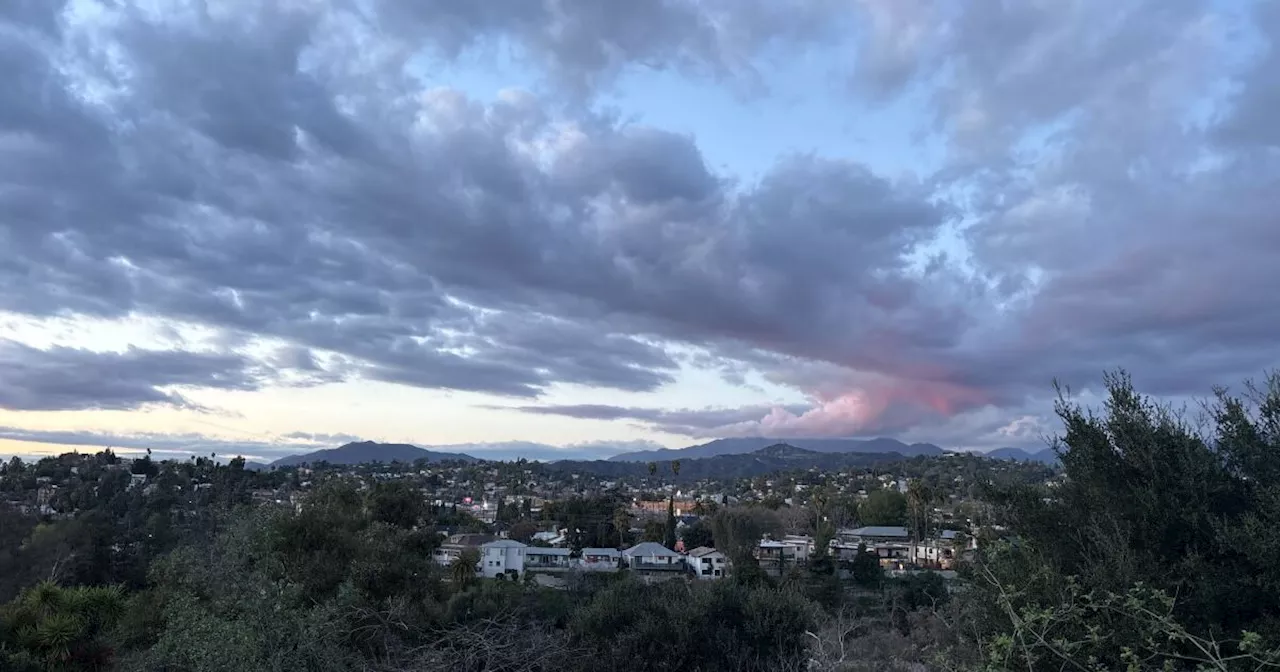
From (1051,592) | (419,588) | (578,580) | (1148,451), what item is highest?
(1148,451)

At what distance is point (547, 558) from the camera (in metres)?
58.1

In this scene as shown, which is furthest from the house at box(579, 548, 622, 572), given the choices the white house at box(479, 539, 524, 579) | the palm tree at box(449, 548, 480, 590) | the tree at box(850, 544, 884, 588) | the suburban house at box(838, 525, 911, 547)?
the suburban house at box(838, 525, 911, 547)

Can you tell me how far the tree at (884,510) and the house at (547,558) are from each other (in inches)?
1480

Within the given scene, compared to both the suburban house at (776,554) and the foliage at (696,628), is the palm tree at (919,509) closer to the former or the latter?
the suburban house at (776,554)

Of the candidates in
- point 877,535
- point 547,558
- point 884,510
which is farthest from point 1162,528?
point 884,510

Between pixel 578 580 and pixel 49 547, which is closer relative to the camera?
pixel 49 547

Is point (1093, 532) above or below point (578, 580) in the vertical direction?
above

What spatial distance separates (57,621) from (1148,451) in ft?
60.2

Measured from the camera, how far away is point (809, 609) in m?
16.1

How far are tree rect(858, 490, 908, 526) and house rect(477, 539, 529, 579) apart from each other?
137 feet

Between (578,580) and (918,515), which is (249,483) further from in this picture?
(918,515)

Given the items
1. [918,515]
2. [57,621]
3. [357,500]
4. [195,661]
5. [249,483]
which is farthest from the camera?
[249,483]

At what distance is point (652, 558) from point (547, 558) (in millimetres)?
7727

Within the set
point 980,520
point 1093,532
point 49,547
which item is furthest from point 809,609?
point 49,547
